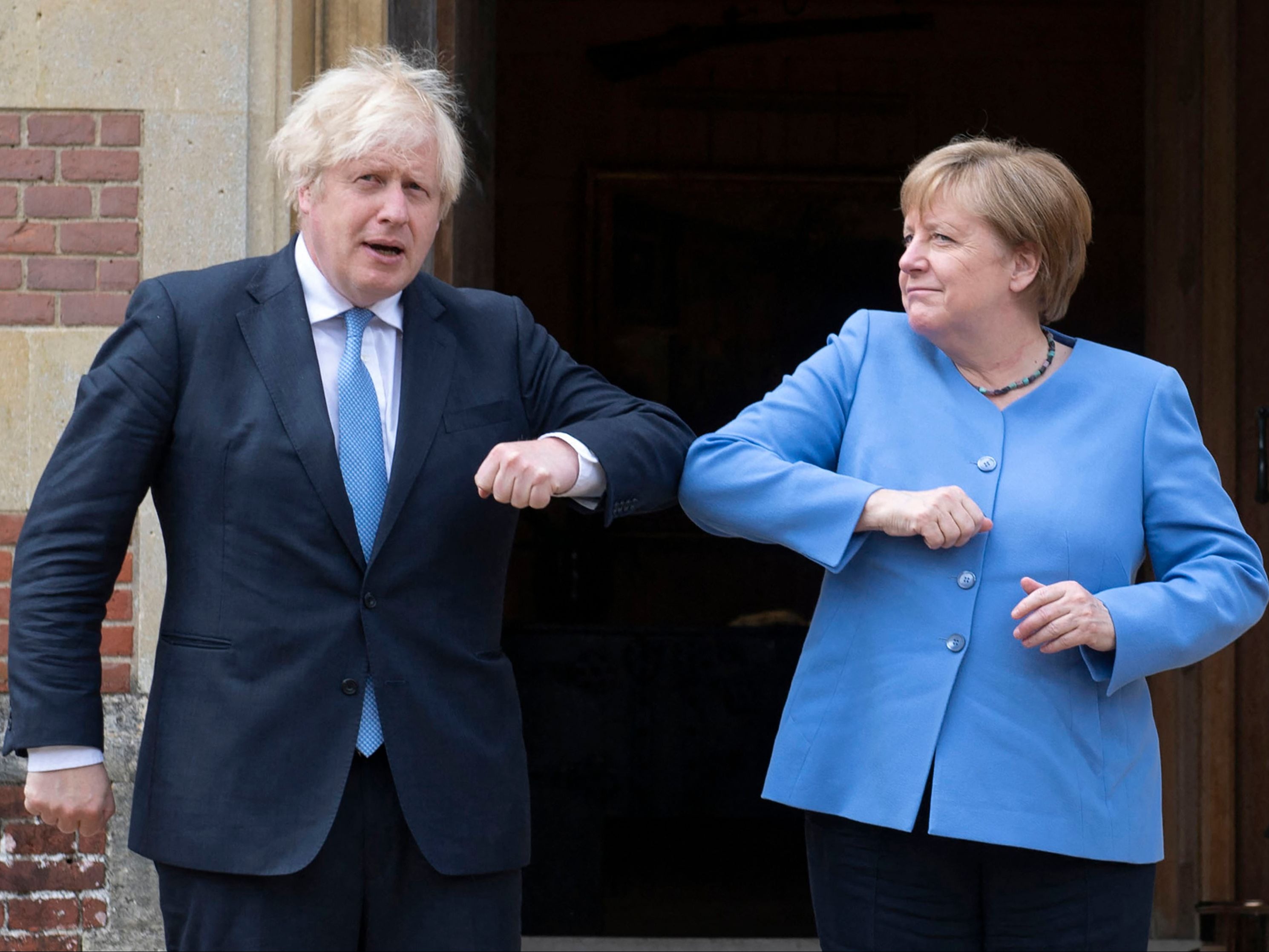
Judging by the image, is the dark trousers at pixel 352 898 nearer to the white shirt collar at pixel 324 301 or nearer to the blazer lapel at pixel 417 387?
the blazer lapel at pixel 417 387

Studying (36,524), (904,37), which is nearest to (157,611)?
(36,524)

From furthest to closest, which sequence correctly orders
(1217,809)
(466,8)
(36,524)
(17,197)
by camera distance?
1. (1217,809)
2. (466,8)
3. (17,197)
4. (36,524)

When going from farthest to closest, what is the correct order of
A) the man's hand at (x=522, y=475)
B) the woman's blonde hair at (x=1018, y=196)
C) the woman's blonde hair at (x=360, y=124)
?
the woman's blonde hair at (x=1018, y=196), the woman's blonde hair at (x=360, y=124), the man's hand at (x=522, y=475)

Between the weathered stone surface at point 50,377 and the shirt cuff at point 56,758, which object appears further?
the weathered stone surface at point 50,377

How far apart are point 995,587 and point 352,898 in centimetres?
100

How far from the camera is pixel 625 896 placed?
577 cm

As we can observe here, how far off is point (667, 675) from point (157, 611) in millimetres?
2195

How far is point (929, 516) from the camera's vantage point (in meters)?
2.06

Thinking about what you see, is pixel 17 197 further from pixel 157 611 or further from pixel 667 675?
pixel 667 675

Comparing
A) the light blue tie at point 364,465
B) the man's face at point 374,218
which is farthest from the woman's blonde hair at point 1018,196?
the light blue tie at point 364,465

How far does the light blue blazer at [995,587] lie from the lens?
210cm

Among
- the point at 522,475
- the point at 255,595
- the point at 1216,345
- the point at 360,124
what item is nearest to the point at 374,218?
the point at 360,124

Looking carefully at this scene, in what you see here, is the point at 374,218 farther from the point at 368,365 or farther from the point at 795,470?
the point at 795,470

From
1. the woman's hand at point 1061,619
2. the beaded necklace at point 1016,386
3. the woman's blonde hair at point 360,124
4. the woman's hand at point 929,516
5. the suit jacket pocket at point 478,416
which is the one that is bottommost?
the woman's hand at point 1061,619
